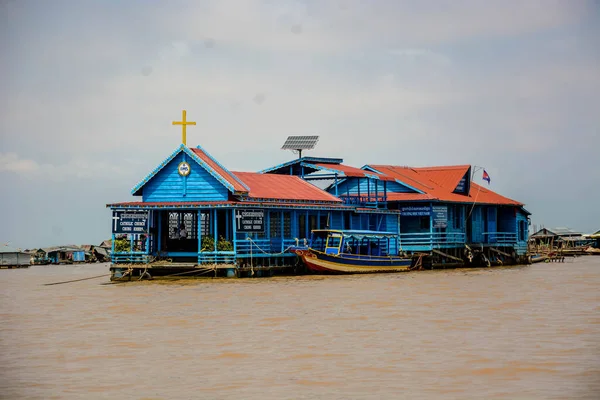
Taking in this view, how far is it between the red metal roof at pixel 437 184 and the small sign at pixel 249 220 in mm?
14293

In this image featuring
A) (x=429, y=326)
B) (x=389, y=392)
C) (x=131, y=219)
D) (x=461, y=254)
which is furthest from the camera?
(x=461, y=254)

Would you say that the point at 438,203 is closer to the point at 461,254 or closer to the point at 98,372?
the point at 461,254

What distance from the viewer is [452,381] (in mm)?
13531

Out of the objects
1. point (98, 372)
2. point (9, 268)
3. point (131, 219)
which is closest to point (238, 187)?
point (131, 219)

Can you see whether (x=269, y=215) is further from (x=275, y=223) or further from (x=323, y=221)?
(x=323, y=221)

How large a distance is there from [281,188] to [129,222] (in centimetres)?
827

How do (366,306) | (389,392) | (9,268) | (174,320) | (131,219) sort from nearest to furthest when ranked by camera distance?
1. (389,392)
2. (174,320)
3. (366,306)
4. (131,219)
5. (9,268)

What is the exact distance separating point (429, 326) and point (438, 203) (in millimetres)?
31133

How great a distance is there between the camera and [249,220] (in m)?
37.4

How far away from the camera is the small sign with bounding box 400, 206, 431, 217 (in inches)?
1977

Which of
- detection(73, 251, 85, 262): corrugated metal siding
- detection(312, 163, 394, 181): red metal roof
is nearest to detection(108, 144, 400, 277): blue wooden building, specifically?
detection(312, 163, 394, 181): red metal roof

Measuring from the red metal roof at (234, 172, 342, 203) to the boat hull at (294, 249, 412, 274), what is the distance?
300cm

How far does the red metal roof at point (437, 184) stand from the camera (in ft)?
168

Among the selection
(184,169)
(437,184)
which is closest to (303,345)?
(184,169)
